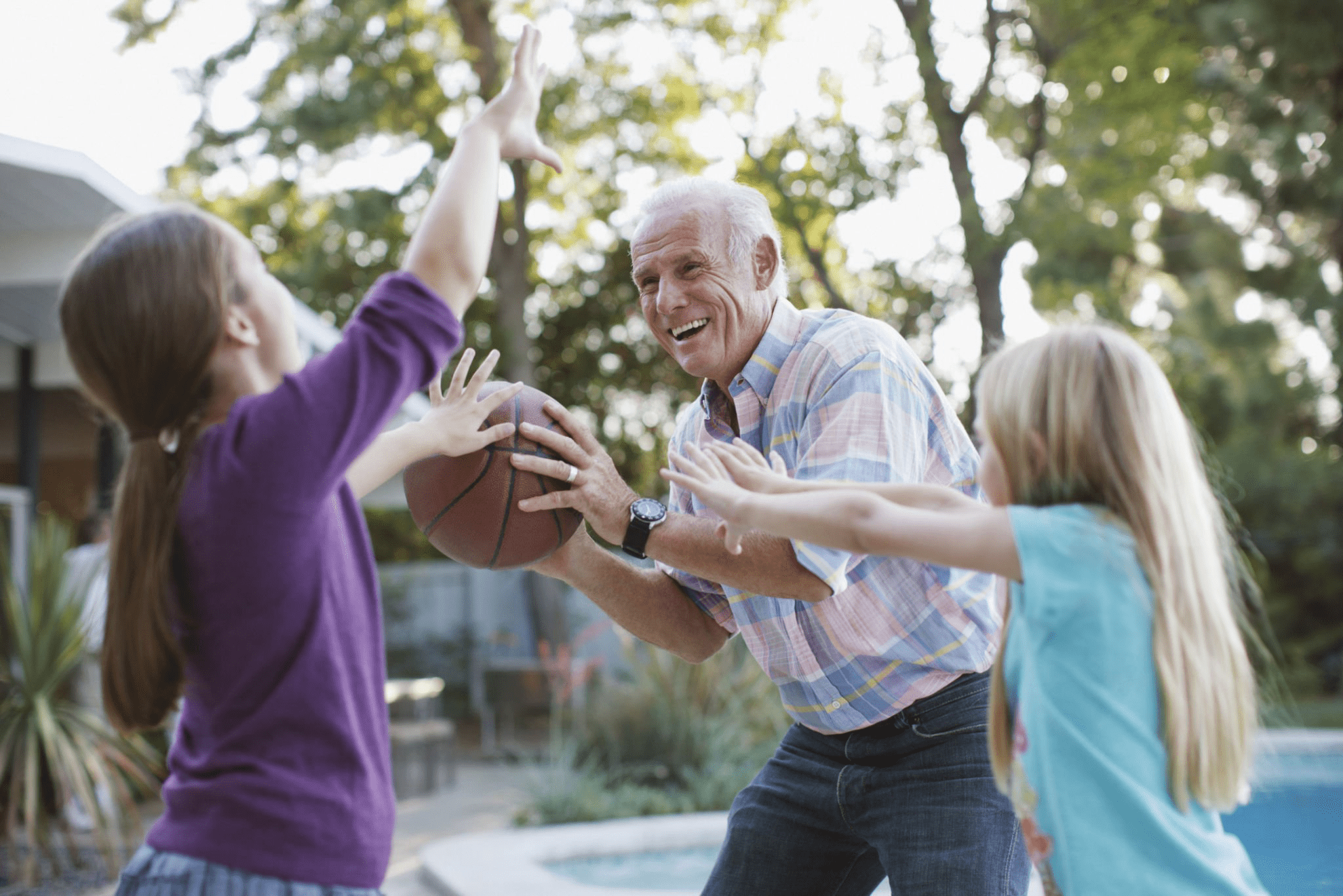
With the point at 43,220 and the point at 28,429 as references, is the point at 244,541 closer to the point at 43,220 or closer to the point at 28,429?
the point at 43,220

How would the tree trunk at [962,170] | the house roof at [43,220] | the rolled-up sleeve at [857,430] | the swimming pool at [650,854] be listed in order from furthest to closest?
the tree trunk at [962,170] < the house roof at [43,220] < the swimming pool at [650,854] < the rolled-up sleeve at [857,430]

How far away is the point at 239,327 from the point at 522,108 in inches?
21.8

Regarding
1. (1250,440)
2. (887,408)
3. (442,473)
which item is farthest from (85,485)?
(1250,440)

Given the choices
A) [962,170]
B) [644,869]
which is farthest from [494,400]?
[962,170]

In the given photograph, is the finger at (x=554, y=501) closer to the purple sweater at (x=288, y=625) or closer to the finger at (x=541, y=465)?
the finger at (x=541, y=465)

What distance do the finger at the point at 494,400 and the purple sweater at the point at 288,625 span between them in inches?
31.9

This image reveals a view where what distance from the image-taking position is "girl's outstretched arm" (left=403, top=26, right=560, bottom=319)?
158 centimetres

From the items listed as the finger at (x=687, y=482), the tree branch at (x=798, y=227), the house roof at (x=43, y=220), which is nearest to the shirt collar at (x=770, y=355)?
the finger at (x=687, y=482)

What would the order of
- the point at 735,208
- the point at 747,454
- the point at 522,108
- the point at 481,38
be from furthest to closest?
the point at 481,38 < the point at 735,208 < the point at 747,454 < the point at 522,108

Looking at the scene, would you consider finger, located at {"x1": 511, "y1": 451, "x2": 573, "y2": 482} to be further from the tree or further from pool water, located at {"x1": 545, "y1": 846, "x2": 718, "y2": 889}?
the tree

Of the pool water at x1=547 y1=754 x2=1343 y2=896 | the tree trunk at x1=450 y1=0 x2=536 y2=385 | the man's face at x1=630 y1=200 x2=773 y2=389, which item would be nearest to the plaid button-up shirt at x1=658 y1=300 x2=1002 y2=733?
the man's face at x1=630 y1=200 x2=773 y2=389

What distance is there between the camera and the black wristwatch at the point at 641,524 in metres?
2.46

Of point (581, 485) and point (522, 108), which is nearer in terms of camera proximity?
point (522, 108)

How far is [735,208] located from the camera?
288 cm
